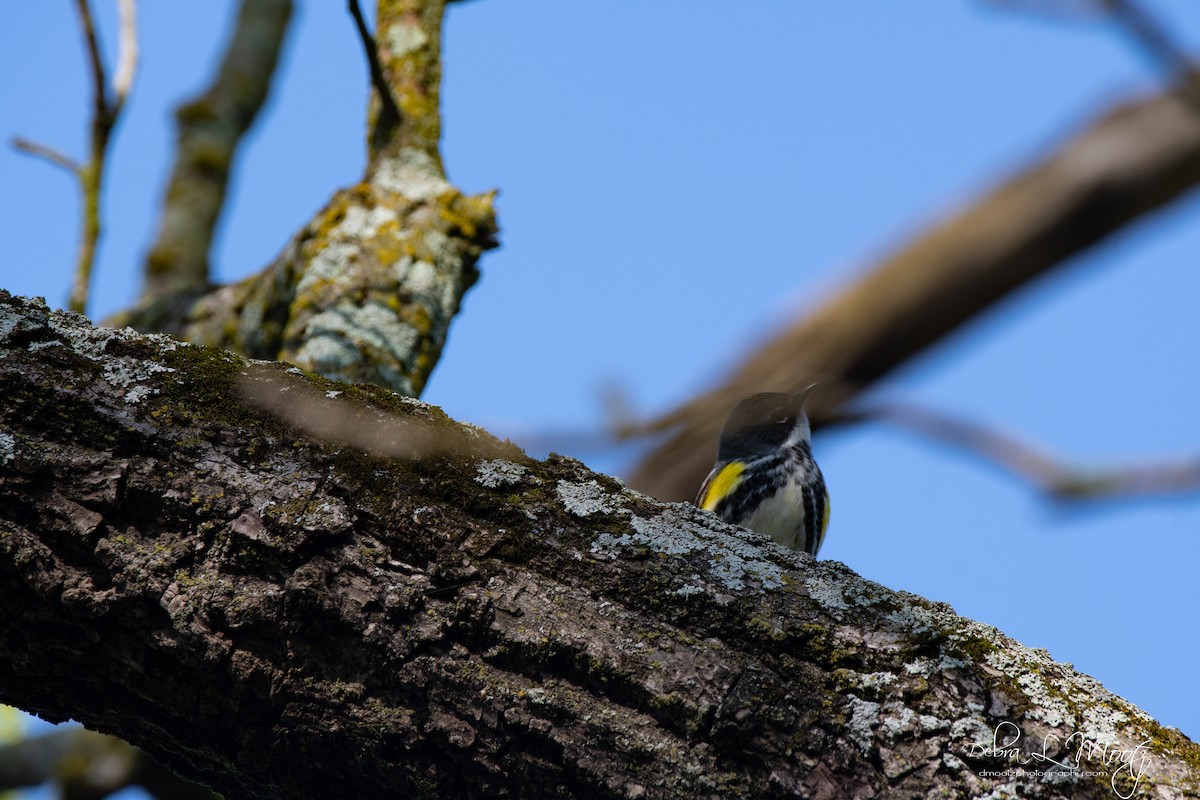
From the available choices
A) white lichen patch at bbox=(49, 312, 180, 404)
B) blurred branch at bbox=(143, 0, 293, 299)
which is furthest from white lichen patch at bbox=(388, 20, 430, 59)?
white lichen patch at bbox=(49, 312, 180, 404)

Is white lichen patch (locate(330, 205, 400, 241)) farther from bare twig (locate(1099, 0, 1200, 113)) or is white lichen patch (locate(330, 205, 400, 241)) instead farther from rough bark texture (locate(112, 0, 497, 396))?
bare twig (locate(1099, 0, 1200, 113))

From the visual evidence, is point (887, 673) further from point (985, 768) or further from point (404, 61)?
point (404, 61)

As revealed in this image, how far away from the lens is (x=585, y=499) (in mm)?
2373

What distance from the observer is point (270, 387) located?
2398 millimetres

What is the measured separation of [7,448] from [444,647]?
92 centimetres

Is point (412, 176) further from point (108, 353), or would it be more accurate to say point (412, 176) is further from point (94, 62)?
point (108, 353)

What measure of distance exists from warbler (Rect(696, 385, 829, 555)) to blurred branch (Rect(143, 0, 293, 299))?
2.39 metres

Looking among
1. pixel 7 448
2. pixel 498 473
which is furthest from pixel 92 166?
pixel 498 473

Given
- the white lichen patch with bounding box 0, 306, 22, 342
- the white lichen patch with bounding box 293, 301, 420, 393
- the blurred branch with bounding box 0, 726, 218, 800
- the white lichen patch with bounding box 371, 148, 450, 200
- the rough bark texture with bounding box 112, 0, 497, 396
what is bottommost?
the blurred branch with bounding box 0, 726, 218, 800

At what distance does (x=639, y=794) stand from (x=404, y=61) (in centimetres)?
377

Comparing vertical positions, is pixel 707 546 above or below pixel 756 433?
below

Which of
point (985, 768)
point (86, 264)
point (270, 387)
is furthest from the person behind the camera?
point (86, 264)

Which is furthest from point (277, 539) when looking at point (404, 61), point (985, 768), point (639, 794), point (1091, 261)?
point (404, 61)

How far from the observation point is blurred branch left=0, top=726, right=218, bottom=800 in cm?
491
